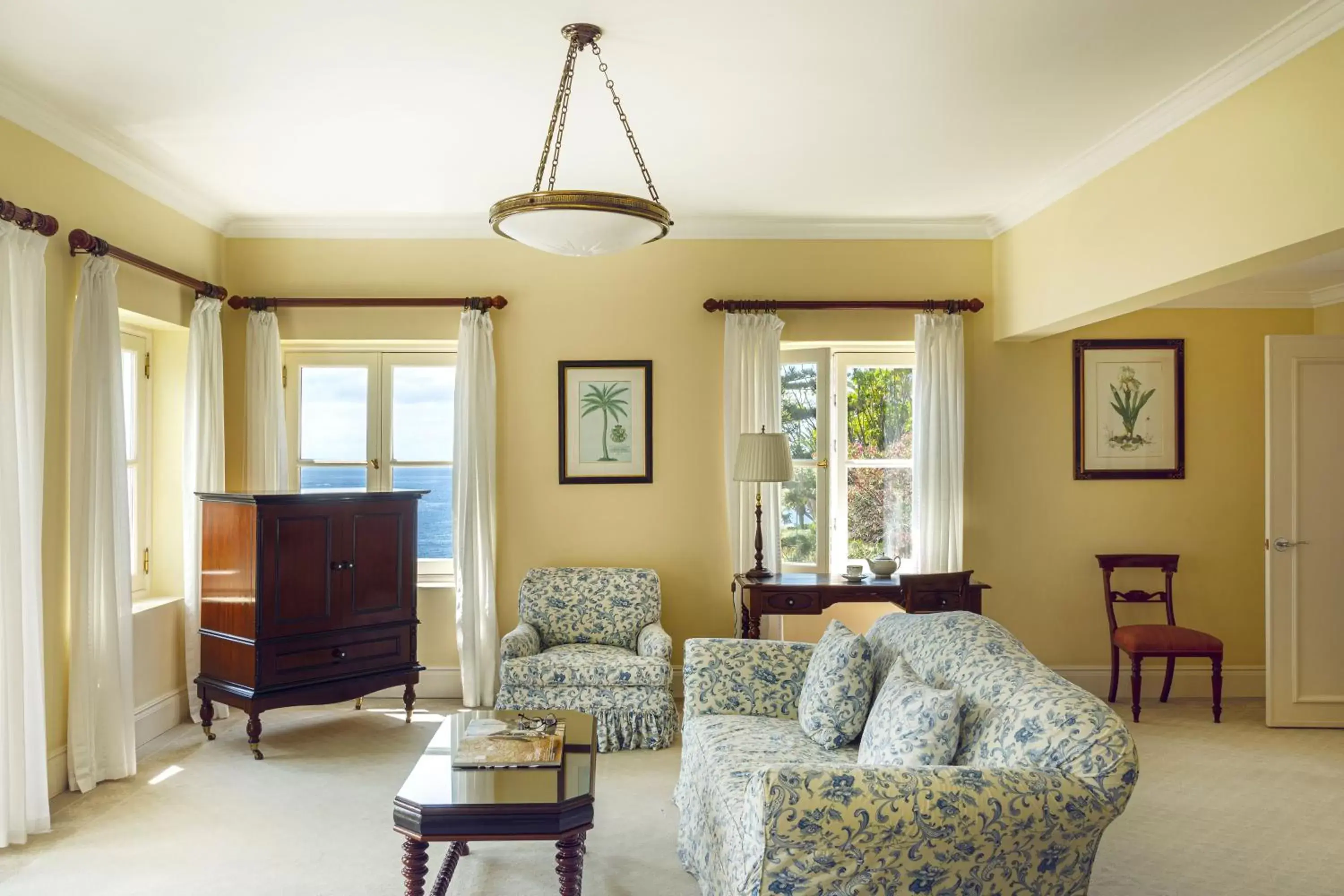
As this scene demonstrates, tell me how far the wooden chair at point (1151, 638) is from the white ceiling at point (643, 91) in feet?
7.13

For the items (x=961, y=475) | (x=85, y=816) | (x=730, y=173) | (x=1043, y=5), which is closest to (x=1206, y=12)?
(x=1043, y=5)

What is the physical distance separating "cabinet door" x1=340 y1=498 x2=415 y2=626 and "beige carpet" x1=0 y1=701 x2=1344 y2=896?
24.7 inches

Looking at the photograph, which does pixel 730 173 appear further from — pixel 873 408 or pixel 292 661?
pixel 292 661

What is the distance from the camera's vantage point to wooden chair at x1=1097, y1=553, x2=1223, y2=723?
502cm

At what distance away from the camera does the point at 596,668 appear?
454 cm

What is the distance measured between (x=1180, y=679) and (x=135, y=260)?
610 cm

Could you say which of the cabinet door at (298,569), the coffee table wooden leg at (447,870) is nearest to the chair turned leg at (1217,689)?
the coffee table wooden leg at (447,870)

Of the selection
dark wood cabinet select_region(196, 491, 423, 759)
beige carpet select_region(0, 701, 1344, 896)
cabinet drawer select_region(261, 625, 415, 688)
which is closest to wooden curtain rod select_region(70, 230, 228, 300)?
dark wood cabinet select_region(196, 491, 423, 759)

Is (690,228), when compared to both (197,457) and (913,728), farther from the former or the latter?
(913,728)

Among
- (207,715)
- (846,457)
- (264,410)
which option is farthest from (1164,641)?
(264,410)

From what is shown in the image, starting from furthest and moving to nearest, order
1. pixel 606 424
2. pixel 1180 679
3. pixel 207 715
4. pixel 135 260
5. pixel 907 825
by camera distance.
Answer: pixel 1180 679 → pixel 606 424 → pixel 207 715 → pixel 135 260 → pixel 907 825

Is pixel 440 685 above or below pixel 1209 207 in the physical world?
below

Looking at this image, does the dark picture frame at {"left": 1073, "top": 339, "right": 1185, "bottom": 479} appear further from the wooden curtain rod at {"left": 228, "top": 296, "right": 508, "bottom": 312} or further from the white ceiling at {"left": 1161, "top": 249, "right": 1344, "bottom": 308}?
the wooden curtain rod at {"left": 228, "top": 296, "right": 508, "bottom": 312}

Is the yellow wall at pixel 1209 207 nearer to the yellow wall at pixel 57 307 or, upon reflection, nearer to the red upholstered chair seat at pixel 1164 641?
the red upholstered chair seat at pixel 1164 641
